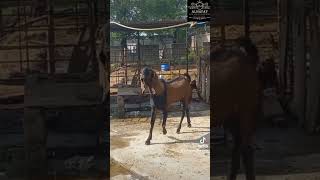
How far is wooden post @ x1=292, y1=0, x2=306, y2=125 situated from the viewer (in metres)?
3.13

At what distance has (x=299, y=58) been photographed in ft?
10.4

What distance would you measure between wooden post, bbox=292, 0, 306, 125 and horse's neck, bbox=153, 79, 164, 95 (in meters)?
0.88

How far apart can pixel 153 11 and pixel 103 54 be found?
521 millimetres

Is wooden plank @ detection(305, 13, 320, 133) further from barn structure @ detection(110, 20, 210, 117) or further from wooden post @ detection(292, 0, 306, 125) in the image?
barn structure @ detection(110, 20, 210, 117)

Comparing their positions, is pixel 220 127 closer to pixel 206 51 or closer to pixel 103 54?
pixel 206 51

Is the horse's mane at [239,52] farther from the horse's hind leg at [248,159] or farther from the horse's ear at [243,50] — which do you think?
the horse's hind leg at [248,159]

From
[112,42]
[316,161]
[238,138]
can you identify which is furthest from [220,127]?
[112,42]

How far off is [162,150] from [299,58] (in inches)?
43.0

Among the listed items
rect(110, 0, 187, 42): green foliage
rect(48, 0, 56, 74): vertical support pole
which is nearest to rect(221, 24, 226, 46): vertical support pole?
rect(110, 0, 187, 42): green foliage

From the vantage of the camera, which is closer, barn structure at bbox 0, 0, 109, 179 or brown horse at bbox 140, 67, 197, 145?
barn structure at bbox 0, 0, 109, 179

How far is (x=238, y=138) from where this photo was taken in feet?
10.6

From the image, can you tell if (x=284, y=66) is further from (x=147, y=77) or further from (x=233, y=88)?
(x=147, y=77)

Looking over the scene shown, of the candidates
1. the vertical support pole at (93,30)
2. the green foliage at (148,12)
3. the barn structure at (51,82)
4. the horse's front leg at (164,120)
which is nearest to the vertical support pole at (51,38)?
the barn structure at (51,82)

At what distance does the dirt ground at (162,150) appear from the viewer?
11.2 ft
